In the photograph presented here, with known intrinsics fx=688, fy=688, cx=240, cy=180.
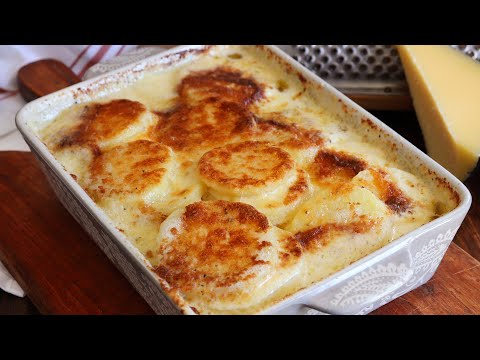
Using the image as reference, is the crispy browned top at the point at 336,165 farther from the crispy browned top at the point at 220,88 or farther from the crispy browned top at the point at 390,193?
the crispy browned top at the point at 220,88

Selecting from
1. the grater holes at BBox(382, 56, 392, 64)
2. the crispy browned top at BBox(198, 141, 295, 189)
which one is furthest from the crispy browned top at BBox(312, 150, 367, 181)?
the grater holes at BBox(382, 56, 392, 64)

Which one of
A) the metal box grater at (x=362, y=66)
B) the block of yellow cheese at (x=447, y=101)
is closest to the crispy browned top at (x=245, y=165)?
the block of yellow cheese at (x=447, y=101)

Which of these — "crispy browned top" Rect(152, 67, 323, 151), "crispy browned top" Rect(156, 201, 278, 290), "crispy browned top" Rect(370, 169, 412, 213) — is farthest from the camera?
"crispy browned top" Rect(152, 67, 323, 151)

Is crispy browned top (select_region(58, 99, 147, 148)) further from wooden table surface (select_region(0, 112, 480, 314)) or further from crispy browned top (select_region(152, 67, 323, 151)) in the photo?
wooden table surface (select_region(0, 112, 480, 314))

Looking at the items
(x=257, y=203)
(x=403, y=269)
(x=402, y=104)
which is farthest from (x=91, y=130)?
(x=402, y=104)

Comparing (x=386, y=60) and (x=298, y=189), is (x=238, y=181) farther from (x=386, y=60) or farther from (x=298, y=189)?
(x=386, y=60)
